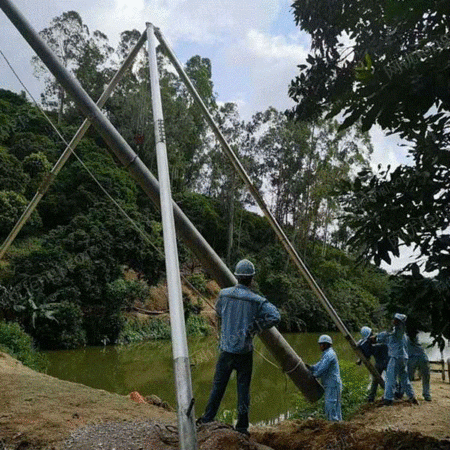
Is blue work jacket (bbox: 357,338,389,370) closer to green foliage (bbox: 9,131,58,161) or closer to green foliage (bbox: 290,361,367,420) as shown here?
green foliage (bbox: 290,361,367,420)

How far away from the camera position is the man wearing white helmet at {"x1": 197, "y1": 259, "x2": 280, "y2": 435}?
12.3 feet

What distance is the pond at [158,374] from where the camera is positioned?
36.2 ft

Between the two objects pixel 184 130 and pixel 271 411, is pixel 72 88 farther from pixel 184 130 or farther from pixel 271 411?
pixel 184 130

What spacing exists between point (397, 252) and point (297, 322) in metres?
23.9

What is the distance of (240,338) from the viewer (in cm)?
376

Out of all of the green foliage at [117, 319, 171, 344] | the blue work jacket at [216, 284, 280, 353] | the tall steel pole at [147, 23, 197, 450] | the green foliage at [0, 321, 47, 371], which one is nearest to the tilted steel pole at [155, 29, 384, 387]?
the blue work jacket at [216, 284, 280, 353]

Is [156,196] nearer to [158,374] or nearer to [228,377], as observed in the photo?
[228,377]

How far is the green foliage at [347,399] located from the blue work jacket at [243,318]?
4169mm

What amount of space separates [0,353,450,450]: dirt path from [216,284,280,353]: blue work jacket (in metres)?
0.60

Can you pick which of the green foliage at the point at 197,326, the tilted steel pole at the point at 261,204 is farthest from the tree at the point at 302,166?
the tilted steel pole at the point at 261,204

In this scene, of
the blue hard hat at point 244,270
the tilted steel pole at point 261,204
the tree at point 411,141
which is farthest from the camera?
the tilted steel pole at point 261,204

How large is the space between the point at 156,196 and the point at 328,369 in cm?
300

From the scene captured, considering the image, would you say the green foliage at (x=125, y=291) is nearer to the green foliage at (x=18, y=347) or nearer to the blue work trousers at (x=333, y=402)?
the green foliage at (x=18, y=347)

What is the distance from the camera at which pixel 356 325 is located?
2917 cm
